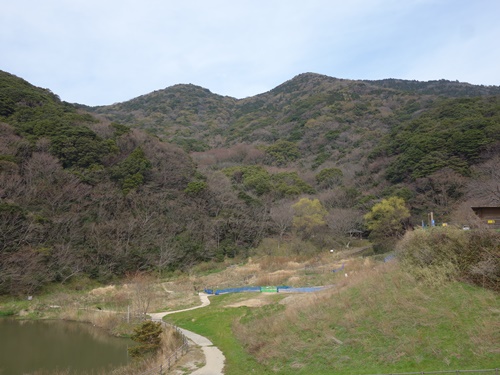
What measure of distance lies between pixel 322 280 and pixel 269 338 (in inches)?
493

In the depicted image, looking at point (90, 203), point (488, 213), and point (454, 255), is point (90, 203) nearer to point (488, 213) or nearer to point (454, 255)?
point (454, 255)

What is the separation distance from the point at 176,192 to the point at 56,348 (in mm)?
26647

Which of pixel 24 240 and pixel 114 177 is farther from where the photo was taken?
pixel 114 177

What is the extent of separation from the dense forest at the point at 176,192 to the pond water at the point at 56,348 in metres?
6.76

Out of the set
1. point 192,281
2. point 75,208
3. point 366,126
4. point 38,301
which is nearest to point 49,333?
point 38,301

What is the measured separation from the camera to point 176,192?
1688 inches

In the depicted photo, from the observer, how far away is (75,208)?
3338cm

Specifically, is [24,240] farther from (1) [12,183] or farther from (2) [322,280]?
(2) [322,280]

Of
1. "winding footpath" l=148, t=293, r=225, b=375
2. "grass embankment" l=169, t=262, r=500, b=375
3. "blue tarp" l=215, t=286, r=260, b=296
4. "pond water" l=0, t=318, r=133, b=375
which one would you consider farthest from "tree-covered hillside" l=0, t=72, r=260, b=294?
"grass embankment" l=169, t=262, r=500, b=375

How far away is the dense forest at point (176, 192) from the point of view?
3048 cm

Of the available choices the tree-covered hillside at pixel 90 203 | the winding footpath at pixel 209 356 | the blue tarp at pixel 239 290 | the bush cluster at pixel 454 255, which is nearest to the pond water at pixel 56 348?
the winding footpath at pixel 209 356

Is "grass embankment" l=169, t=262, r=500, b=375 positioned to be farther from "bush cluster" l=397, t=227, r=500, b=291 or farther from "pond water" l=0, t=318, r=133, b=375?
"pond water" l=0, t=318, r=133, b=375

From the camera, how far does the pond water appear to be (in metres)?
14.6

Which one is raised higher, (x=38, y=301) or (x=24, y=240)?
(x=24, y=240)
